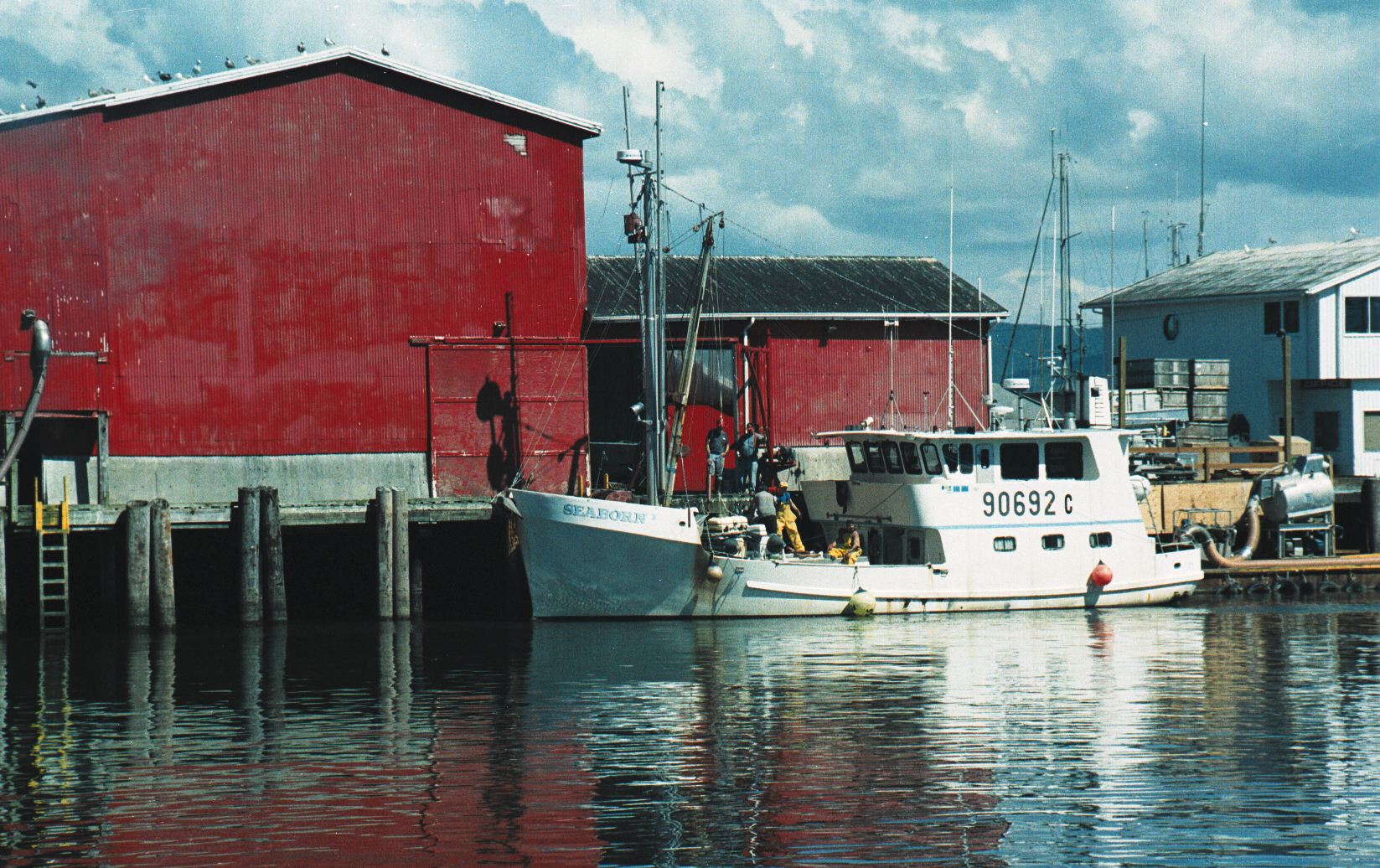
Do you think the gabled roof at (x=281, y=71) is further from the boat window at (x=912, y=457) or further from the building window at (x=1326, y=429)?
the building window at (x=1326, y=429)

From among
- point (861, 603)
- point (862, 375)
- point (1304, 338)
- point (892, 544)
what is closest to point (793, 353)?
point (862, 375)

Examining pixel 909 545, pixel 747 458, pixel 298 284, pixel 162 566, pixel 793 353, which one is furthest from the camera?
pixel 793 353

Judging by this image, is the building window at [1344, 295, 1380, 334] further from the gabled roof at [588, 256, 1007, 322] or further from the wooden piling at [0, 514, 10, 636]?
the wooden piling at [0, 514, 10, 636]

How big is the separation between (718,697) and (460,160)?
48.4 feet

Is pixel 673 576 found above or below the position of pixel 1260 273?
below

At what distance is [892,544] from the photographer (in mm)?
26422

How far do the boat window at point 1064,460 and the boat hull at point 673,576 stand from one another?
219cm

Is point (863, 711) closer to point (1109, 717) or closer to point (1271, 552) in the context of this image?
point (1109, 717)

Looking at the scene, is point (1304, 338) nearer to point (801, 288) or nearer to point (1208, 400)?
point (1208, 400)

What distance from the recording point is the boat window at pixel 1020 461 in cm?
2584

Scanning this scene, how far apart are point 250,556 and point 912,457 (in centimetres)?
1194

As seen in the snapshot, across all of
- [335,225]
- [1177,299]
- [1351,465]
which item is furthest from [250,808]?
[1177,299]

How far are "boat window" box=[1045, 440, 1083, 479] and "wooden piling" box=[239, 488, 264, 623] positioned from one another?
1433 cm

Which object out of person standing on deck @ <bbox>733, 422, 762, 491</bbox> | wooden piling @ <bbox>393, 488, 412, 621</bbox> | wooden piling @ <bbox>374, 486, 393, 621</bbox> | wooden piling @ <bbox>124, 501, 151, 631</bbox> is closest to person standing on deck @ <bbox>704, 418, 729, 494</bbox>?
person standing on deck @ <bbox>733, 422, 762, 491</bbox>
